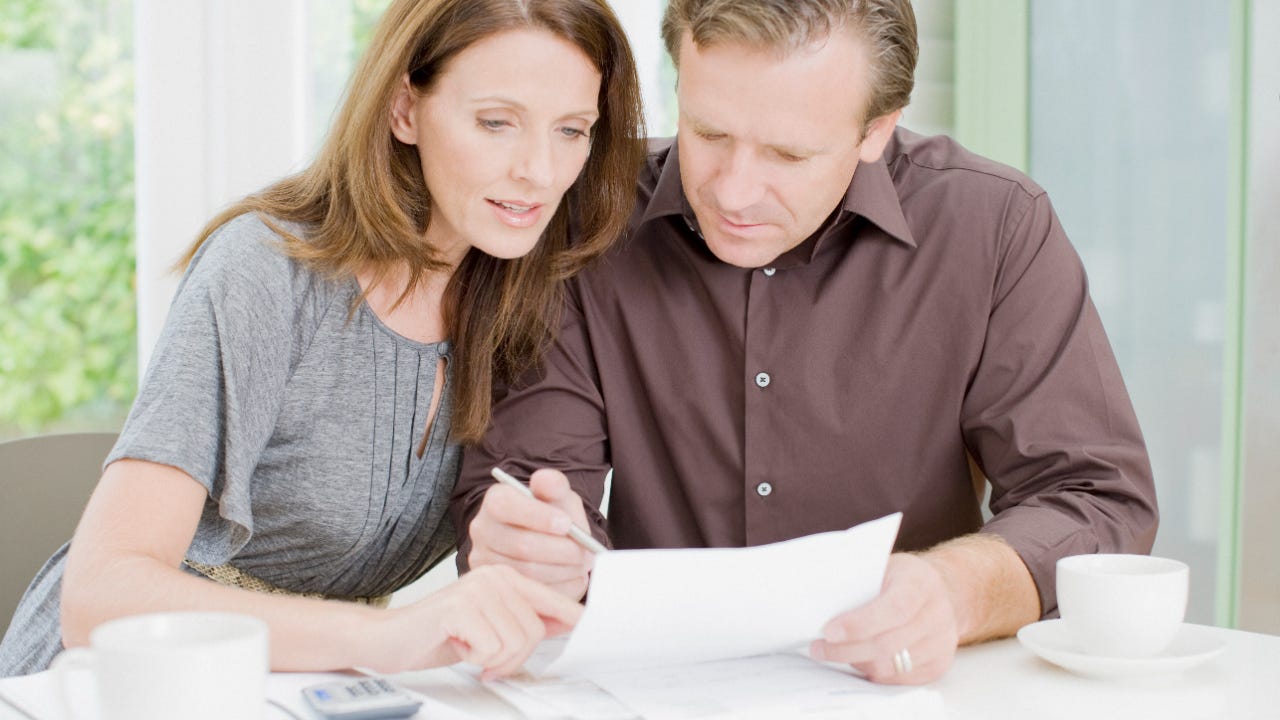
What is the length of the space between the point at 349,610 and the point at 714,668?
33cm

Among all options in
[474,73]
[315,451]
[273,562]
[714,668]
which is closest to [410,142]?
[474,73]

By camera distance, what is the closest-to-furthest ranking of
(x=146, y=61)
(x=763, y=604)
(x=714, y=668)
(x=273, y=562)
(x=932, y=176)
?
(x=763, y=604), (x=714, y=668), (x=273, y=562), (x=932, y=176), (x=146, y=61)

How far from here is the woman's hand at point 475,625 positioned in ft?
3.45

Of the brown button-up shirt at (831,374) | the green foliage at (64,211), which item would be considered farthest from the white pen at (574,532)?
the green foliage at (64,211)

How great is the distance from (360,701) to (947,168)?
1108 millimetres

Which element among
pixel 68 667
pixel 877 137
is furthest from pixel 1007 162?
pixel 68 667

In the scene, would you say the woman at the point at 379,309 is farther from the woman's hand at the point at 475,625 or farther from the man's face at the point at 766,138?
the woman's hand at the point at 475,625

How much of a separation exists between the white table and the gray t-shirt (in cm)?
33


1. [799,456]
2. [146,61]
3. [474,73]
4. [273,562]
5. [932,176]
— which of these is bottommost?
[273,562]

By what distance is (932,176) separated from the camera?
67.1 inches

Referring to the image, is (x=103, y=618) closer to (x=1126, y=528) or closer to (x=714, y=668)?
(x=714, y=668)

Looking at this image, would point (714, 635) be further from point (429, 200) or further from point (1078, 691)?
point (429, 200)

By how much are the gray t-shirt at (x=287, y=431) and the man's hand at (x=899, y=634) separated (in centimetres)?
64

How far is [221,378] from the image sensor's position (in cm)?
130
